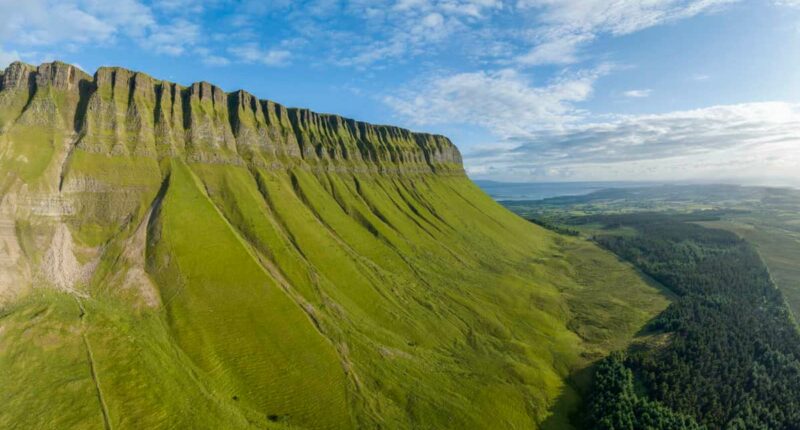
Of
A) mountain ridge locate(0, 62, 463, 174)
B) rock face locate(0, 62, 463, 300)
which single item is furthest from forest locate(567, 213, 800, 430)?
mountain ridge locate(0, 62, 463, 174)

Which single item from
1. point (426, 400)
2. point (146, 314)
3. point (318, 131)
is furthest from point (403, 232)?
point (146, 314)

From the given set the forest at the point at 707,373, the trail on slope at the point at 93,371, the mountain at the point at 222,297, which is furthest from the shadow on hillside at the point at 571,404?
the trail on slope at the point at 93,371

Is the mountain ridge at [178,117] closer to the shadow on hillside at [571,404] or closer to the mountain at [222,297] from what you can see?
the mountain at [222,297]

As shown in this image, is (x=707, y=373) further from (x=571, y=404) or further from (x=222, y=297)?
(x=222, y=297)

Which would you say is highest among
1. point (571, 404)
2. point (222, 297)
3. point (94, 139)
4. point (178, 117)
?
point (178, 117)

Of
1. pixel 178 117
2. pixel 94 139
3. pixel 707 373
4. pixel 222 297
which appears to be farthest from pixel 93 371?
pixel 707 373

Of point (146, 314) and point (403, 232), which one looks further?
point (403, 232)

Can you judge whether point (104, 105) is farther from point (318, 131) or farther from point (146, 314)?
point (318, 131)

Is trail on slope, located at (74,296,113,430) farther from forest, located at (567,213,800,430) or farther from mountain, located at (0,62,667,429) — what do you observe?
forest, located at (567,213,800,430)
